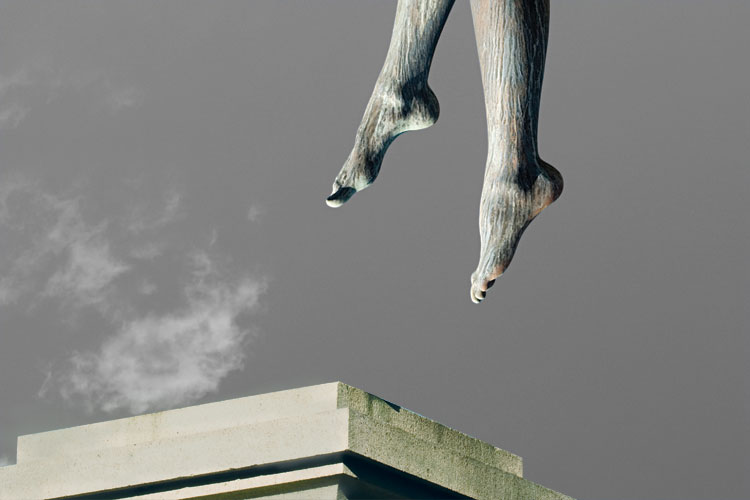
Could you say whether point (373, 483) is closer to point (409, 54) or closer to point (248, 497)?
point (248, 497)

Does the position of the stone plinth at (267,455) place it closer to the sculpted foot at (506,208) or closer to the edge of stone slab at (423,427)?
the edge of stone slab at (423,427)

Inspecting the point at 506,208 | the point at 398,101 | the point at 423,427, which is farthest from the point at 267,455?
the point at 398,101

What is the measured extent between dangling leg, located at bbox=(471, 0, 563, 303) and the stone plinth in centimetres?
32

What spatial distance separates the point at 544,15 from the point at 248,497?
3.23 ft

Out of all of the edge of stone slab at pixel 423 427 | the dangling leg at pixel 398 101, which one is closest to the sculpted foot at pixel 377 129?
the dangling leg at pixel 398 101

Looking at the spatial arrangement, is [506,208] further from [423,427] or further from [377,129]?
[423,427]

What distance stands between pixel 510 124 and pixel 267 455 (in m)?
0.72

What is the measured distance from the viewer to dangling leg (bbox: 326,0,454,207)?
238 cm

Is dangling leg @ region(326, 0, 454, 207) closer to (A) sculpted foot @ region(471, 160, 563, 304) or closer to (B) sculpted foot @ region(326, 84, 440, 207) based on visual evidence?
(B) sculpted foot @ region(326, 84, 440, 207)

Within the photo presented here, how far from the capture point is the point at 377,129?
2.48m

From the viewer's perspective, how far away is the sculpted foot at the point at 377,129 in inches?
97.0

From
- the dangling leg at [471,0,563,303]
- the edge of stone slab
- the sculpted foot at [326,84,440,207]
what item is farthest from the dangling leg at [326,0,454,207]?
the edge of stone slab

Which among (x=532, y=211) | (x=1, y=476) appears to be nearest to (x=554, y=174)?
(x=532, y=211)

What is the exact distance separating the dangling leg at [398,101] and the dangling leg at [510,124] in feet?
0.63
